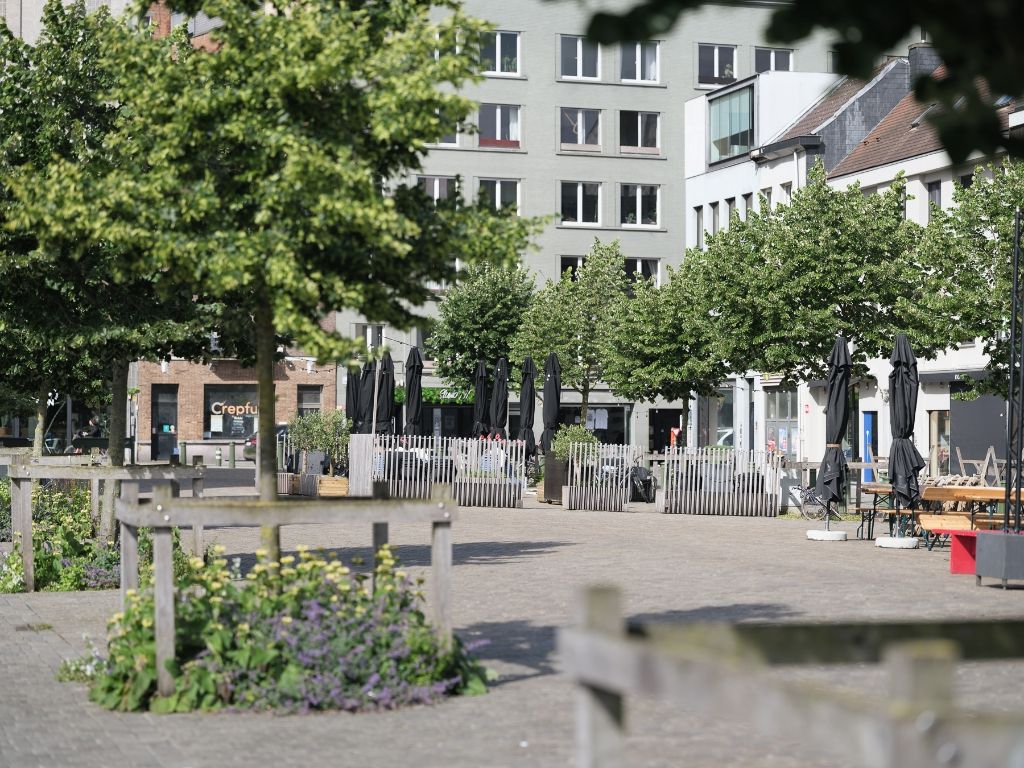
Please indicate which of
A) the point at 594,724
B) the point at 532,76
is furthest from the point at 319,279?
the point at 532,76

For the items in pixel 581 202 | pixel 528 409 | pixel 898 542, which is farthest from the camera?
pixel 581 202

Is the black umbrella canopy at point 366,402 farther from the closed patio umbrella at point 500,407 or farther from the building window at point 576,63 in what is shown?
the building window at point 576,63

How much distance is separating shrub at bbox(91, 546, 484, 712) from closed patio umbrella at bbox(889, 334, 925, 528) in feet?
48.5

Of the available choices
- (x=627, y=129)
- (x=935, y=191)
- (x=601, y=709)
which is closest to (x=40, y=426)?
(x=935, y=191)

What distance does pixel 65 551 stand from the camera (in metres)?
17.2

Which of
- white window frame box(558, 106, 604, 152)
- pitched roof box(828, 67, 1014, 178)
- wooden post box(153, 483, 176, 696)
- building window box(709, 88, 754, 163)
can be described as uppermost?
white window frame box(558, 106, 604, 152)

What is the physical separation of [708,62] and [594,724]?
68245mm

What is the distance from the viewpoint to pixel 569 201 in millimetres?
69250

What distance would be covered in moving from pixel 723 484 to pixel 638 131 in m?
38.4

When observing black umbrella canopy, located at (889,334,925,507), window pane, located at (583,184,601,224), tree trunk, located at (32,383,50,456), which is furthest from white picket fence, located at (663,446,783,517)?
window pane, located at (583,184,601,224)

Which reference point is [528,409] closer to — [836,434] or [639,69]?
[836,434]

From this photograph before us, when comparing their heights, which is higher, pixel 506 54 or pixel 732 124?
pixel 506 54

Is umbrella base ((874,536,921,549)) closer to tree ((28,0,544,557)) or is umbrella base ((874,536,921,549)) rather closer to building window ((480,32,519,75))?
tree ((28,0,544,557))

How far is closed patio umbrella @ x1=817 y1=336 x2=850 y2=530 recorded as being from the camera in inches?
1005
